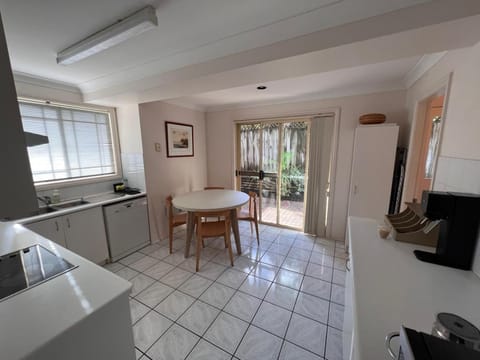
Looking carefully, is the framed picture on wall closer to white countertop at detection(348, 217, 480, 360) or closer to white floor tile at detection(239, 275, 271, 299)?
white floor tile at detection(239, 275, 271, 299)

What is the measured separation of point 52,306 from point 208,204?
5.68 ft

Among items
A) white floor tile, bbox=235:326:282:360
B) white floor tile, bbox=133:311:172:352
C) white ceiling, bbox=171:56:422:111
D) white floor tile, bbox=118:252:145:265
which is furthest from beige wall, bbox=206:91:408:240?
white floor tile, bbox=133:311:172:352

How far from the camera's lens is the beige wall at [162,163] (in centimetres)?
283

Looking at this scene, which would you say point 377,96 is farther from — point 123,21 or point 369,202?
point 123,21

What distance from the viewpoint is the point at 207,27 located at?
1280 mm

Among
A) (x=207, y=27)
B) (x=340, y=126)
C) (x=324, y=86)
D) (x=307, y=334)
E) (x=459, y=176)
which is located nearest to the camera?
(x=459, y=176)

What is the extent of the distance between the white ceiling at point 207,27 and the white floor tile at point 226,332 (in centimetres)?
212

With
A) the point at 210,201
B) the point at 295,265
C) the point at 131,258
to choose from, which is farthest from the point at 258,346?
the point at 131,258

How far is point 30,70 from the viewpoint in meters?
1.94

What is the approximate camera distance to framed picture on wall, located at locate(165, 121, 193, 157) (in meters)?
3.17

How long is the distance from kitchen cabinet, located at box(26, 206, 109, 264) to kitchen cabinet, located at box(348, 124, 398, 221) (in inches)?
131

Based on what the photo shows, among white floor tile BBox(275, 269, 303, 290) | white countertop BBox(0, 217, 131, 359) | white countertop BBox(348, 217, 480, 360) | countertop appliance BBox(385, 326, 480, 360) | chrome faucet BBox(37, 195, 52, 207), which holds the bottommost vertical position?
white floor tile BBox(275, 269, 303, 290)

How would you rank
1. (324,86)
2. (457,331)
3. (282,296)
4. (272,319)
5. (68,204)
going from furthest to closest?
(324,86) → (68,204) → (282,296) → (272,319) → (457,331)

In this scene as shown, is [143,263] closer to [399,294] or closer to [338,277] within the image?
[338,277]
